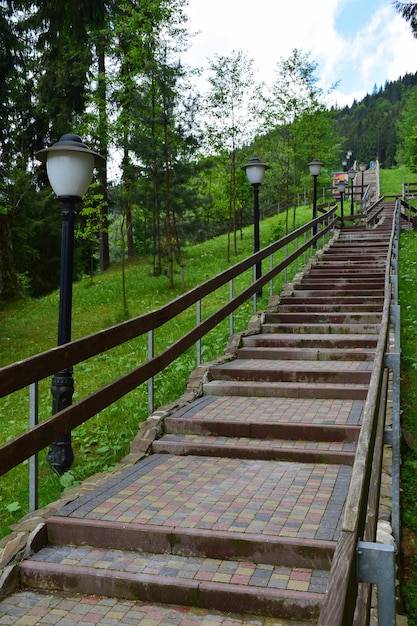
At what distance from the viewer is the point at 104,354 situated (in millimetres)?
11672

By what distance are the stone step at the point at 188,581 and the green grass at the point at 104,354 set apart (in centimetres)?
104

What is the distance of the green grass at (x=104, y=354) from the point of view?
17.9 ft

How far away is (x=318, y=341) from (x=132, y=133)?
41.6ft

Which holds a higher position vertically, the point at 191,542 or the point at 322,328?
the point at 322,328

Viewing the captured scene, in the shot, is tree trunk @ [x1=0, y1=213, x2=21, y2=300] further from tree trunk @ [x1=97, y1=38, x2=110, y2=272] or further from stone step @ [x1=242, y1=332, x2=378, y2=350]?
stone step @ [x1=242, y1=332, x2=378, y2=350]

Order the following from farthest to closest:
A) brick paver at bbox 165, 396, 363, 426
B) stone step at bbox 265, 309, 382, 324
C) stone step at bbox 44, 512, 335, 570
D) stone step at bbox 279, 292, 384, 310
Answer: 1. stone step at bbox 279, 292, 384, 310
2. stone step at bbox 265, 309, 382, 324
3. brick paver at bbox 165, 396, 363, 426
4. stone step at bbox 44, 512, 335, 570

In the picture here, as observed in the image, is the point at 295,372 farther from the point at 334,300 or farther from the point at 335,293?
the point at 335,293

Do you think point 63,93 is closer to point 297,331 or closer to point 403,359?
point 297,331

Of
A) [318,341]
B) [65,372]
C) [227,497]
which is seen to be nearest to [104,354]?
[318,341]

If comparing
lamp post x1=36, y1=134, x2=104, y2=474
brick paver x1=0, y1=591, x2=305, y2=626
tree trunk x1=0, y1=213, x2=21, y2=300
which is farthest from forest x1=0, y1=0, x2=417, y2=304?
brick paver x1=0, y1=591, x2=305, y2=626

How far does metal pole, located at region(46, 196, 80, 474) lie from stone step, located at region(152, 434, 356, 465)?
80 centimetres

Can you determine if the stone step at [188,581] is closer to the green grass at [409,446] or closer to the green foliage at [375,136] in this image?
the green grass at [409,446]

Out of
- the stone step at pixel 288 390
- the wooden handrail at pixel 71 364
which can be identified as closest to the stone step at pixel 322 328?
the stone step at pixel 288 390

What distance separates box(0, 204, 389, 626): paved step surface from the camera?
2951 millimetres
